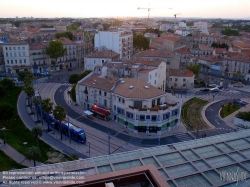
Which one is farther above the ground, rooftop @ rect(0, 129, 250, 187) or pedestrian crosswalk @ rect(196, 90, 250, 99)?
rooftop @ rect(0, 129, 250, 187)

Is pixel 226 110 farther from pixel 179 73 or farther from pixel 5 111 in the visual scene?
pixel 5 111

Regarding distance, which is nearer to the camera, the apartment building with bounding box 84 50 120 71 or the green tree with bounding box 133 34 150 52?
the apartment building with bounding box 84 50 120 71

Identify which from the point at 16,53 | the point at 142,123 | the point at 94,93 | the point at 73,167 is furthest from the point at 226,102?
the point at 16,53

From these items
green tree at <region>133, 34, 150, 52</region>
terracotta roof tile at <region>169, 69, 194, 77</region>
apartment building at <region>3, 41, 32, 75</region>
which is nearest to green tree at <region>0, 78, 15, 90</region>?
apartment building at <region>3, 41, 32, 75</region>

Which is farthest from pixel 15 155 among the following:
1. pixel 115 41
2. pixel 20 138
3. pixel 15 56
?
pixel 115 41

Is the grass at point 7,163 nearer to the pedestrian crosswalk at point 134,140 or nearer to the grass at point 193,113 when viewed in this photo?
the pedestrian crosswalk at point 134,140

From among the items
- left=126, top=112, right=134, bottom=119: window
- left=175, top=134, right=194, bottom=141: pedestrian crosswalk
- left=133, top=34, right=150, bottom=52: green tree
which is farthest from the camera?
left=133, top=34, right=150, bottom=52: green tree

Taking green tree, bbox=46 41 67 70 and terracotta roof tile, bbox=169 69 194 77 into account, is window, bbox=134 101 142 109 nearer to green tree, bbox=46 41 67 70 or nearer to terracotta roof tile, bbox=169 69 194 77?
terracotta roof tile, bbox=169 69 194 77

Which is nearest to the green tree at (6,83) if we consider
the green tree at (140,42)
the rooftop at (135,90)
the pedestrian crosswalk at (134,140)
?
the rooftop at (135,90)
